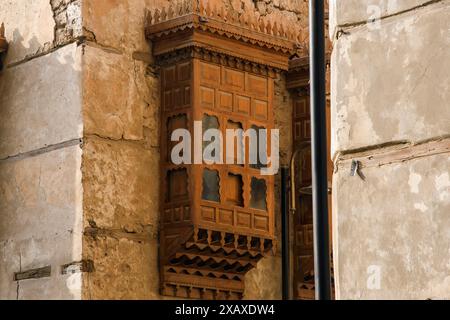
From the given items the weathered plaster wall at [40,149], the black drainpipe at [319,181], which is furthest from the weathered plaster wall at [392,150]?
the weathered plaster wall at [40,149]

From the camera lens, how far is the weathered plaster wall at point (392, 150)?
2205 millimetres

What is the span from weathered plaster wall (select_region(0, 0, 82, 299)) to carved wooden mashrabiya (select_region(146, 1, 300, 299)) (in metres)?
0.77

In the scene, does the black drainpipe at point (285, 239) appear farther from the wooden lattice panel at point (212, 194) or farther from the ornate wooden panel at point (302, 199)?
the ornate wooden panel at point (302, 199)

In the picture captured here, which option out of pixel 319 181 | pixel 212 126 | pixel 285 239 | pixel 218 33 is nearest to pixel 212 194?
pixel 212 126

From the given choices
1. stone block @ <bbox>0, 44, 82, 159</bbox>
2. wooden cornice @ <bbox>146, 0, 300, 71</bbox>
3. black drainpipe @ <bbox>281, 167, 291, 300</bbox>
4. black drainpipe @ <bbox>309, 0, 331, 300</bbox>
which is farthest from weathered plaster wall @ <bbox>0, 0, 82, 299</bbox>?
black drainpipe @ <bbox>309, 0, 331, 300</bbox>

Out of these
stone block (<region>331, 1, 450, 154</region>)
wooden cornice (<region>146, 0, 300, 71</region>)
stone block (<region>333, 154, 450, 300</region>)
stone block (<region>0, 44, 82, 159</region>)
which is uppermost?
wooden cornice (<region>146, 0, 300, 71</region>)

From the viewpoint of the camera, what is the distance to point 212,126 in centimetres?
916

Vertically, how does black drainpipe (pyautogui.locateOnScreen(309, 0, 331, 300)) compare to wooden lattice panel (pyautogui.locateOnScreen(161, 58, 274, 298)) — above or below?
below

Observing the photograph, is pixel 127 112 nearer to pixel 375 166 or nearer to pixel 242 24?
pixel 242 24

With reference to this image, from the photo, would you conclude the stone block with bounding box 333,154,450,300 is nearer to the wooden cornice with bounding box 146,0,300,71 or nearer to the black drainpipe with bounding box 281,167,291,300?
the black drainpipe with bounding box 281,167,291,300

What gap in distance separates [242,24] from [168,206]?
157 centimetres

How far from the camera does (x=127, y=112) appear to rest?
9227 millimetres

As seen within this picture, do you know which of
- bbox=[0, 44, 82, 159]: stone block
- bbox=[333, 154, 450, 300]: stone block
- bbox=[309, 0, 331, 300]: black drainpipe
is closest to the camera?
bbox=[333, 154, 450, 300]: stone block

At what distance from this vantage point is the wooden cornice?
358 inches
